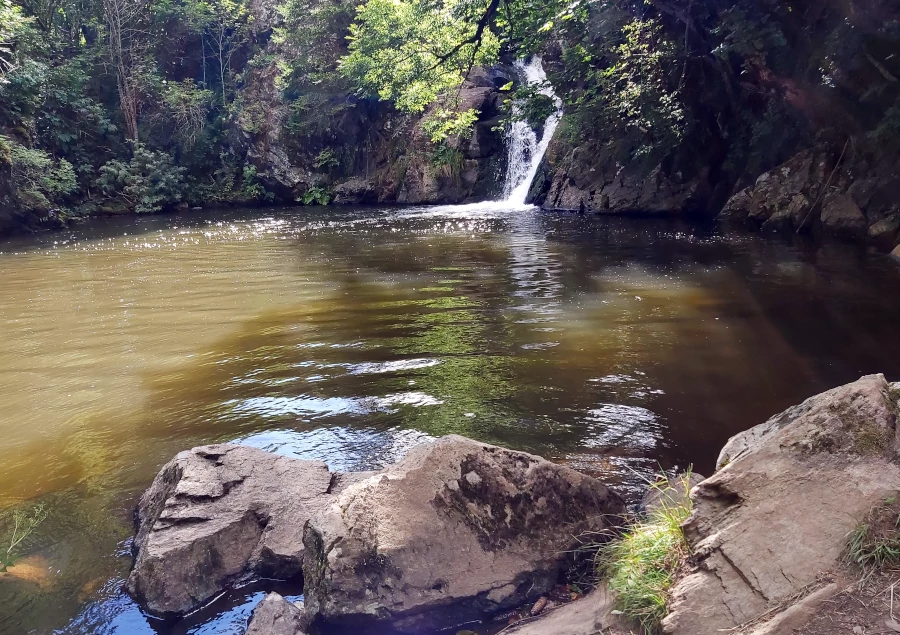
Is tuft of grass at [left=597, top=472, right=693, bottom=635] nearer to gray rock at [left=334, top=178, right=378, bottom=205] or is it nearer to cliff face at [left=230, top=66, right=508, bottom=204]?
cliff face at [left=230, top=66, right=508, bottom=204]

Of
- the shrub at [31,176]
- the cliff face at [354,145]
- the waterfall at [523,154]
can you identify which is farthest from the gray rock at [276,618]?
the cliff face at [354,145]

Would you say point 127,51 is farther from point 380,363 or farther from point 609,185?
point 380,363

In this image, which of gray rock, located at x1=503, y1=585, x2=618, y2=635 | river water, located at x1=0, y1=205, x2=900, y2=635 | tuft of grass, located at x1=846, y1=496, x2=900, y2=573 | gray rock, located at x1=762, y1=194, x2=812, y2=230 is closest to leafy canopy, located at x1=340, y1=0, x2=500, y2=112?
river water, located at x1=0, y1=205, x2=900, y2=635

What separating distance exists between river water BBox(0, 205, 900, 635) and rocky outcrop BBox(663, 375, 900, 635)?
1.45 metres

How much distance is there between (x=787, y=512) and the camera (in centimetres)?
233

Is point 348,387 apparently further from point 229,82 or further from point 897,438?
point 229,82

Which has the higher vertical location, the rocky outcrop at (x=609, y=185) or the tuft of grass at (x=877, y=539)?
the rocky outcrop at (x=609, y=185)

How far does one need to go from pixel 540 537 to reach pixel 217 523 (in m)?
1.64

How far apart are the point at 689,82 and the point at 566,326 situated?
1070 cm

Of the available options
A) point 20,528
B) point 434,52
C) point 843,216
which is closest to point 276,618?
point 20,528

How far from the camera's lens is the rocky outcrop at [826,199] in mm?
11539

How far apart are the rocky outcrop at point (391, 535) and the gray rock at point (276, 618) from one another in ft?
0.24

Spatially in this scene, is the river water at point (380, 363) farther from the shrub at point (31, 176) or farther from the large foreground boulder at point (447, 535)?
the shrub at point (31, 176)

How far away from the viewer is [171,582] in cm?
291
